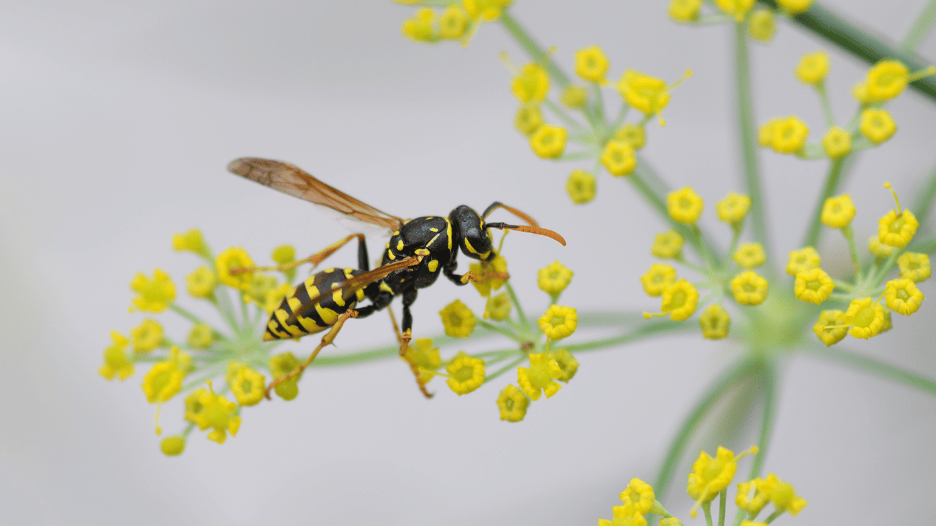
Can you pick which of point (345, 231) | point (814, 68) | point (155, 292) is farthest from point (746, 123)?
point (345, 231)

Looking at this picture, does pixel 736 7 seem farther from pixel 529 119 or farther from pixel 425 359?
pixel 425 359

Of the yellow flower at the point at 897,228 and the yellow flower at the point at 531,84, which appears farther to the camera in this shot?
the yellow flower at the point at 531,84

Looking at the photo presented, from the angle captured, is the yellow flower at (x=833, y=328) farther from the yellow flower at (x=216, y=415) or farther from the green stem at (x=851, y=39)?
the yellow flower at (x=216, y=415)

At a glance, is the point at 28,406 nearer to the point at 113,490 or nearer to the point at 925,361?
the point at 113,490

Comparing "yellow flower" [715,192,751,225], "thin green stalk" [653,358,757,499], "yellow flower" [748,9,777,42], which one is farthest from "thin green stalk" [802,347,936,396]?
"yellow flower" [748,9,777,42]

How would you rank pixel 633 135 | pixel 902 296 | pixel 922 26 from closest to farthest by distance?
1. pixel 902 296
2. pixel 633 135
3. pixel 922 26

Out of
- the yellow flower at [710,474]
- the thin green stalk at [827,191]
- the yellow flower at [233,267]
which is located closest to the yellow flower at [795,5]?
the thin green stalk at [827,191]
